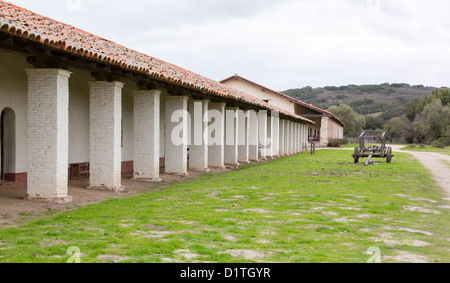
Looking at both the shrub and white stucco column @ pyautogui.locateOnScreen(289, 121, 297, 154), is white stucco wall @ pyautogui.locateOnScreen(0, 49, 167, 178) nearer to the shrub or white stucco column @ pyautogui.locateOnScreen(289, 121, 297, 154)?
white stucco column @ pyautogui.locateOnScreen(289, 121, 297, 154)

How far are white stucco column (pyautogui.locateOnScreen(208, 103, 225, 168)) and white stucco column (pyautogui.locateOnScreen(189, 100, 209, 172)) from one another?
1480 mm

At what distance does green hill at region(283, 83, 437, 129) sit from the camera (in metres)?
116

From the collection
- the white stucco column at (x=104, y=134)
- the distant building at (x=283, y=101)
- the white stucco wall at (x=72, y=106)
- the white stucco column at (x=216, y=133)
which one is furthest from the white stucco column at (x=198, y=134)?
the distant building at (x=283, y=101)

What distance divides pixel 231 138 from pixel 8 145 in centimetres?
1258

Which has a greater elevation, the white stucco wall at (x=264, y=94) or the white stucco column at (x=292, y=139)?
the white stucco wall at (x=264, y=94)

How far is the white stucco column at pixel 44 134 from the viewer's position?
34.5 ft

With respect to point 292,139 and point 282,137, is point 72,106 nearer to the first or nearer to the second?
point 282,137

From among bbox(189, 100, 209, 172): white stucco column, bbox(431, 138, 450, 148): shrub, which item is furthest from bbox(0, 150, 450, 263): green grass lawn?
bbox(431, 138, 450, 148): shrub

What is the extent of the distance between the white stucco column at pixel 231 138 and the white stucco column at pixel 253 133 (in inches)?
111

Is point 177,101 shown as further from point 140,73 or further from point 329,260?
point 329,260

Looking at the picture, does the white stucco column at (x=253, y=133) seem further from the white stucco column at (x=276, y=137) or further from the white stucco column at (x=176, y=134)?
the white stucco column at (x=176, y=134)

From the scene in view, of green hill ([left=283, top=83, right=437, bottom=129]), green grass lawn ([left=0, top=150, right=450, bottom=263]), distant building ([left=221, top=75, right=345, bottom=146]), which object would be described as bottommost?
green grass lawn ([left=0, top=150, right=450, bottom=263])

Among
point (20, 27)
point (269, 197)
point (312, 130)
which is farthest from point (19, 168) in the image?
point (312, 130)

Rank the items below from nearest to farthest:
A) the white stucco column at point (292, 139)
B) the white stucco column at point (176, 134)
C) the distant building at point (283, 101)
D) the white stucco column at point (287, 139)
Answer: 1. the white stucco column at point (176, 134)
2. the white stucco column at point (287, 139)
3. the white stucco column at point (292, 139)
4. the distant building at point (283, 101)
